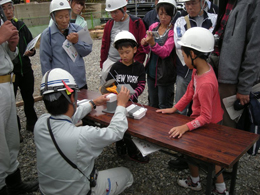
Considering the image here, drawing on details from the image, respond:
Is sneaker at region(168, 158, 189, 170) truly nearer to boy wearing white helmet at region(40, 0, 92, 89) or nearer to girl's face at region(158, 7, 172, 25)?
boy wearing white helmet at region(40, 0, 92, 89)

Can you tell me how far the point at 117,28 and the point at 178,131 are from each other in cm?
224

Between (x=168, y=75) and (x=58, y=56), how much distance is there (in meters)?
1.58

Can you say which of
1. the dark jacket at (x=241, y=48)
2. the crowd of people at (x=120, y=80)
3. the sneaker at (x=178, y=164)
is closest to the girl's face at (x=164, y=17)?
the crowd of people at (x=120, y=80)

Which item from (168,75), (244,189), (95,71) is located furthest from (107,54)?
(95,71)

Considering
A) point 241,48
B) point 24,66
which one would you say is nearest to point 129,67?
point 241,48

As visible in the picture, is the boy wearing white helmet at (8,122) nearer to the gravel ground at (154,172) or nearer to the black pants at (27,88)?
the gravel ground at (154,172)

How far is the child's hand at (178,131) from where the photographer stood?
1.97 m

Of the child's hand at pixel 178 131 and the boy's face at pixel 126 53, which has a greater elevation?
the boy's face at pixel 126 53

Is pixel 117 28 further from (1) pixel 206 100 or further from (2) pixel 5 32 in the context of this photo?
(1) pixel 206 100

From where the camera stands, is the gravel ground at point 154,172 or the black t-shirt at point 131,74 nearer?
the gravel ground at point 154,172

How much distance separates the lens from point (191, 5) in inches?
109

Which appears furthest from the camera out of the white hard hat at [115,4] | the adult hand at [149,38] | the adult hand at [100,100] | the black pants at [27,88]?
the black pants at [27,88]

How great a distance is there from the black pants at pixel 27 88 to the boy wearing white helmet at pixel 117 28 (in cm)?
129

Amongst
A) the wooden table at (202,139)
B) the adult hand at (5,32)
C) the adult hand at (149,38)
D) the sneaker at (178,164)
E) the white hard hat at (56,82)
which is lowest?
the sneaker at (178,164)
